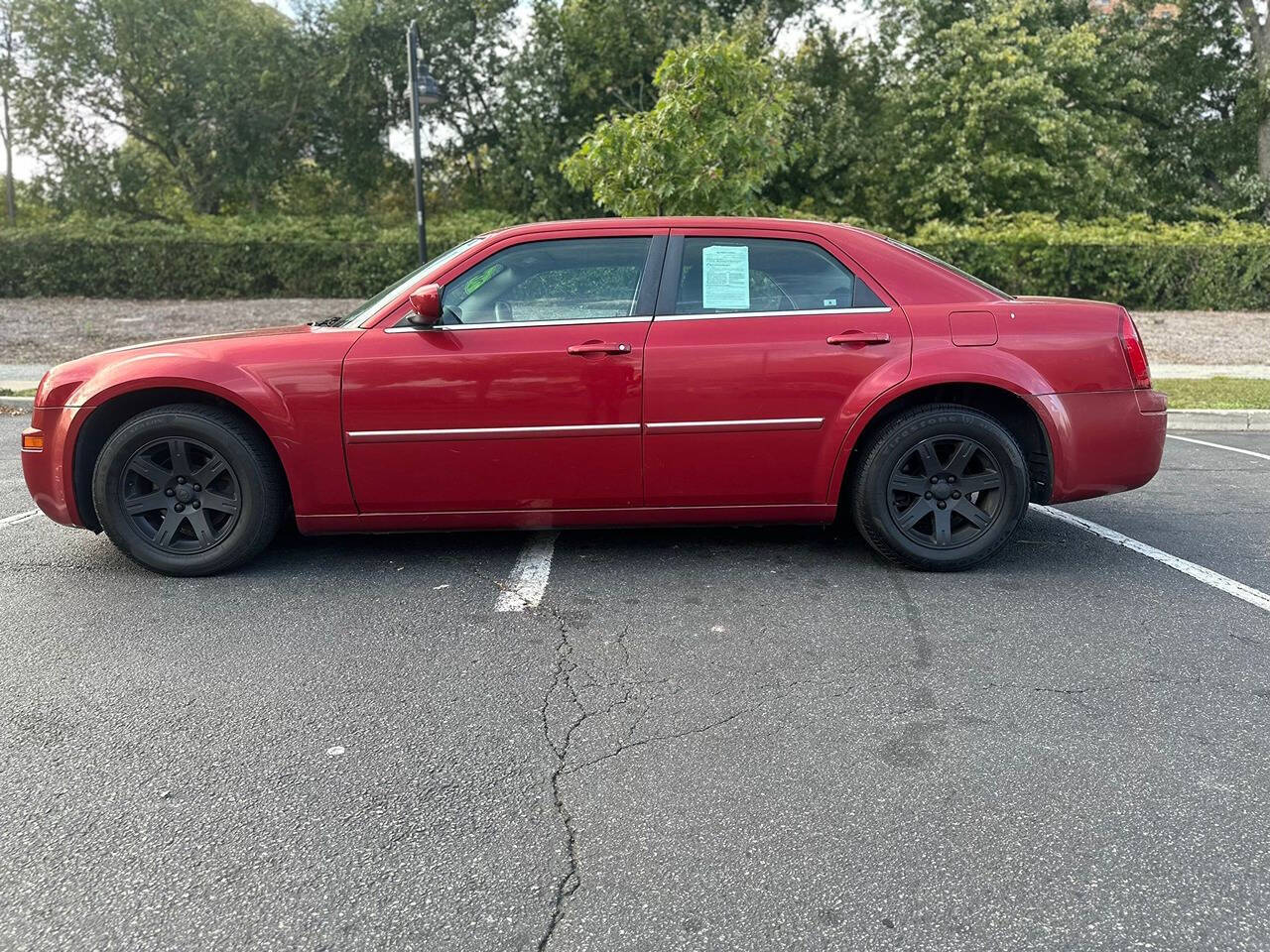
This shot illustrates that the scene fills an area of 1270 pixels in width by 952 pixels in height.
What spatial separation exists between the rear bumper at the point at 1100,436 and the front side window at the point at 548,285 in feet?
6.28

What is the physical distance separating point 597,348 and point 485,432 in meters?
0.61

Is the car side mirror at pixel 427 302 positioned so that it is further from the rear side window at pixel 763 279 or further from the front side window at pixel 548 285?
the rear side window at pixel 763 279

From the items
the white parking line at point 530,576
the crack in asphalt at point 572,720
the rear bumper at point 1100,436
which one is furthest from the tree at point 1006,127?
the crack in asphalt at point 572,720

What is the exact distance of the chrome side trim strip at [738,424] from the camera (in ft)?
14.1

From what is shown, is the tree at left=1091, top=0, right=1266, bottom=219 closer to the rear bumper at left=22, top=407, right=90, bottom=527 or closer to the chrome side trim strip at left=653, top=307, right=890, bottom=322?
the chrome side trim strip at left=653, top=307, right=890, bottom=322

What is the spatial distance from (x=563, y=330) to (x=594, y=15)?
1963 cm

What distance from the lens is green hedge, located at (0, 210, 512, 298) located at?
57.5ft

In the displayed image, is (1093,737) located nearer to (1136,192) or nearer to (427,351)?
(427,351)

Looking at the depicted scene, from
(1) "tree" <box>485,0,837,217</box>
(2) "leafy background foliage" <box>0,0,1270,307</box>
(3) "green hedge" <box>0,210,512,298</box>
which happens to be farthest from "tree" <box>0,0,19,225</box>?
(1) "tree" <box>485,0,837,217</box>

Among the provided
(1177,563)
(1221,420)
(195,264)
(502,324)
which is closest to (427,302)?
(502,324)

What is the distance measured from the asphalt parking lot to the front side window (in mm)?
1177

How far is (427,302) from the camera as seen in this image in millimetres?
4172

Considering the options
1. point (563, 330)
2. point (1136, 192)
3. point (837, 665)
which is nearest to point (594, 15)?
point (1136, 192)

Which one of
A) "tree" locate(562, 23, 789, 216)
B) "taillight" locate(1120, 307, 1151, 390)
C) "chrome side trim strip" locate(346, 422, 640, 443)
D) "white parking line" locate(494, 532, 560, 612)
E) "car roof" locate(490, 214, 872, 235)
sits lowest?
"white parking line" locate(494, 532, 560, 612)
